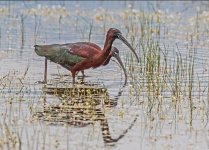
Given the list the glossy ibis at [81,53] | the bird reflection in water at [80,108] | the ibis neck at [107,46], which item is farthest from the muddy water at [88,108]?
the ibis neck at [107,46]

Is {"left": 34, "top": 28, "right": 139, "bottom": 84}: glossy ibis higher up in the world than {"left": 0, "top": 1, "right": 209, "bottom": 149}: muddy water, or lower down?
higher up

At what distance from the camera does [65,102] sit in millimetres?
11875

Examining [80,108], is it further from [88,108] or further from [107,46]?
[107,46]

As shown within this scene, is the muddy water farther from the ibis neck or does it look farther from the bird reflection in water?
the ibis neck

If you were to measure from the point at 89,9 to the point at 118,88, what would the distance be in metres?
13.1

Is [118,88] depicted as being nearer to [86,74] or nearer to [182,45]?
[86,74]

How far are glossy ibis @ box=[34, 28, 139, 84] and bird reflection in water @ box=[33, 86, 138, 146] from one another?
46 cm

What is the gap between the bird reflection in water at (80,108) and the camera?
34.6 ft

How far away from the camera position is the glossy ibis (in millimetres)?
13500

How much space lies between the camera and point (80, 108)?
11461mm

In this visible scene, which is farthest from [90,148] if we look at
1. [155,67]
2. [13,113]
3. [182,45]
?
[182,45]

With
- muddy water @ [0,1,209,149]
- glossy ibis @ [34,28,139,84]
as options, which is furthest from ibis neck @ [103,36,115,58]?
muddy water @ [0,1,209,149]

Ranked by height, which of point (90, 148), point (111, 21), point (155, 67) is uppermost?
point (111, 21)

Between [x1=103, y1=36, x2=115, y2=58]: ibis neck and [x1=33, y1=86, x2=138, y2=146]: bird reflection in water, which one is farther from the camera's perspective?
[x1=103, y1=36, x2=115, y2=58]: ibis neck
